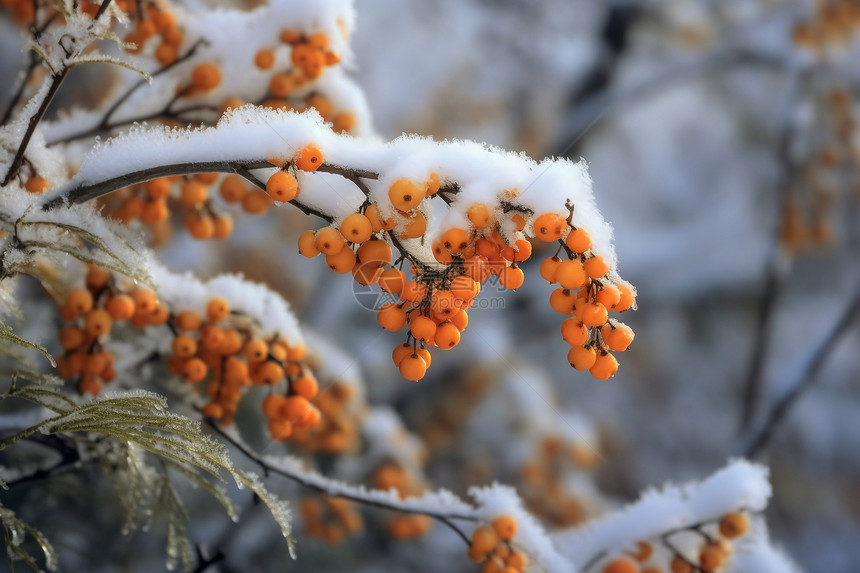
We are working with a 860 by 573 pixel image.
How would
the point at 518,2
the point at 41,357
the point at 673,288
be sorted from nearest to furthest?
1. the point at 41,357
2. the point at 518,2
3. the point at 673,288

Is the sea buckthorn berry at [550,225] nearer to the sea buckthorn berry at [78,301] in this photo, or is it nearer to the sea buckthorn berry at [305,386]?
the sea buckthorn berry at [305,386]

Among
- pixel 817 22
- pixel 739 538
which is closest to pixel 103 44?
pixel 739 538

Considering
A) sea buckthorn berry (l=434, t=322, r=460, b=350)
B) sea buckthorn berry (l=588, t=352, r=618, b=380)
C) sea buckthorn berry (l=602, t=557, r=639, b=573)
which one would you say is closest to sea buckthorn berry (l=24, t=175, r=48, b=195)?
sea buckthorn berry (l=434, t=322, r=460, b=350)

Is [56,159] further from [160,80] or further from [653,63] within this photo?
[653,63]

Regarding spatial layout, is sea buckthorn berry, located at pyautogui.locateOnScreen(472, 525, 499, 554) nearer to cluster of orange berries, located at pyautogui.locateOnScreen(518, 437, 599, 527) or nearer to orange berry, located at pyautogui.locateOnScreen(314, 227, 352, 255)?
orange berry, located at pyautogui.locateOnScreen(314, 227, 352, 255)

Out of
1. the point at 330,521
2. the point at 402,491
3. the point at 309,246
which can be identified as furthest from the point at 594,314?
the point at 330,521

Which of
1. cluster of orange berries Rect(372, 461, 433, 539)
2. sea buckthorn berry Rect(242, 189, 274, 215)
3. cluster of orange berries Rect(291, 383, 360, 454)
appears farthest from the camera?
cluster of orange berries Rect(372, 461, 433, 539)

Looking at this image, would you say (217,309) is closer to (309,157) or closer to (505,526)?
(309,157)
